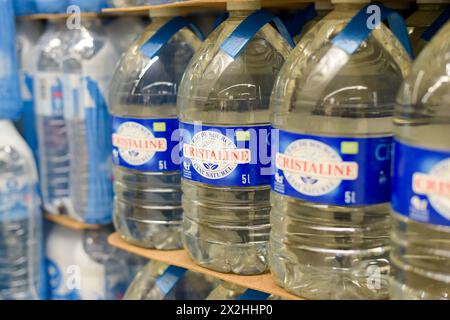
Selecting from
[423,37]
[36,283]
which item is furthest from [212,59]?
[36,283]

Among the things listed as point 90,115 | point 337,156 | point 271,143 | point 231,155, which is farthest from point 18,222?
point 337,156

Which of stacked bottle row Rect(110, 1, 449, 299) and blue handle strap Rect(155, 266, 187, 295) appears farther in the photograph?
blue handle strap Rect(155, 266, 187, 295)

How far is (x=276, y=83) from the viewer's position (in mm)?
1304

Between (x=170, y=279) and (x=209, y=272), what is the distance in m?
0.27

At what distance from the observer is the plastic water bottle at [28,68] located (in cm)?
203

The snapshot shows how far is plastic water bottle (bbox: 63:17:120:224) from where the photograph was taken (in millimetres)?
1874

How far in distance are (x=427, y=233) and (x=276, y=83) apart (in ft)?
1.45

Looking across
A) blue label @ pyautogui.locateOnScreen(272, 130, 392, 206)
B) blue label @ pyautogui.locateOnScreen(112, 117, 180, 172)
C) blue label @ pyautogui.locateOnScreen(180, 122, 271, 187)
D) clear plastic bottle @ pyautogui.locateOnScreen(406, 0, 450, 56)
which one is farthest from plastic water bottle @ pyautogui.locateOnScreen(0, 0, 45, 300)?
clear plastic bottle @ pyautogui.locateOnScreen(406, 0, 450, 56)

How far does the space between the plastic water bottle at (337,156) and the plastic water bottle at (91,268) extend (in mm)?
883

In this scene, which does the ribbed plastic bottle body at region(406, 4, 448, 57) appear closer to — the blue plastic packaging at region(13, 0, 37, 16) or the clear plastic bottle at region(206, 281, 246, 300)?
the clear plastic bottle at region(206, 281, 246, 300)

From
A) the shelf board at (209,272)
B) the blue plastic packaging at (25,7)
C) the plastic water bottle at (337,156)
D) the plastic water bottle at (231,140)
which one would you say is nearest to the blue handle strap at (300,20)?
the plastic water bottle at (231,140)

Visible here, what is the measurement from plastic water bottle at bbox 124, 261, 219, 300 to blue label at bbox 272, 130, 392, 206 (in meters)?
0.66

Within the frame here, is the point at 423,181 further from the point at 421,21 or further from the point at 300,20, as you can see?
the point at 300,20
